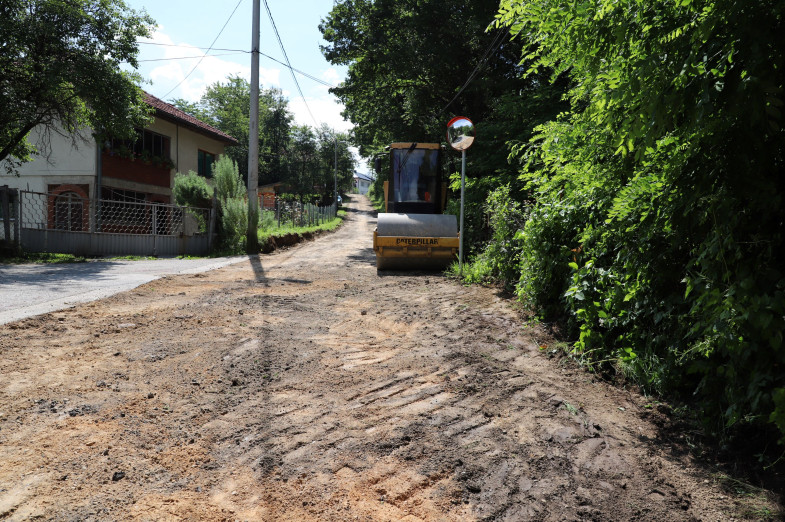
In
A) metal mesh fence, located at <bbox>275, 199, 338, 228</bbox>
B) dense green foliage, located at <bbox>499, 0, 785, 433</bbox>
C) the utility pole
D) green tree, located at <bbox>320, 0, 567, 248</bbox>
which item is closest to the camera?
dense green foliage, located at <bbox>499, 0, 785, 433</bbox>

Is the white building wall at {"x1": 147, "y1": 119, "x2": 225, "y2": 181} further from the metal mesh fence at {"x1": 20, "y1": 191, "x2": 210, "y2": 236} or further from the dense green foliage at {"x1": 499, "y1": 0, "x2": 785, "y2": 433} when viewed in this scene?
the dense green foliage at {"x1": 499, "y1": 0, "x2": 785, "y2": 433}

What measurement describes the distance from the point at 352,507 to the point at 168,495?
0.91 metres

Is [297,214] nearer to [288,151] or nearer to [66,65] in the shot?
[66,65]

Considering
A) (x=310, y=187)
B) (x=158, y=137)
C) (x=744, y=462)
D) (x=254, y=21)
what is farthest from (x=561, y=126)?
(x=310, y=187)

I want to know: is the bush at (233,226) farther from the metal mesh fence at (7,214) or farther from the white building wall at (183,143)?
the white building wall at (183,143)

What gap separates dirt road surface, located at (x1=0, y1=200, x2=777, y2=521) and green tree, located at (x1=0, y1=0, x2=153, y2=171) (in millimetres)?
11644

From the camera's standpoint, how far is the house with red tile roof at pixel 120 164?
20438 millimetres

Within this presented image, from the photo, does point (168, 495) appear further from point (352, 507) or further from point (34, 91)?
point (34, 91)

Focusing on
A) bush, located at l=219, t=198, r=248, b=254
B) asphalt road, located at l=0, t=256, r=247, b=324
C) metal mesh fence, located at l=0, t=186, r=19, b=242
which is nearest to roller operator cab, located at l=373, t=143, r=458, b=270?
asphalt road, located at l=0, t=256, r=247, b=324

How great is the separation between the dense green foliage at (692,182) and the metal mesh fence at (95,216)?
15207mm

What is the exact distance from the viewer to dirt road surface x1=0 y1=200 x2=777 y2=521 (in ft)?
8.40

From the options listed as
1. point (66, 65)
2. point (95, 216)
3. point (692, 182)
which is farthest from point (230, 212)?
point (692, 182)

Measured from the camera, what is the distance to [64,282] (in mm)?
9055

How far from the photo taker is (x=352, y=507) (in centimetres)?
253
